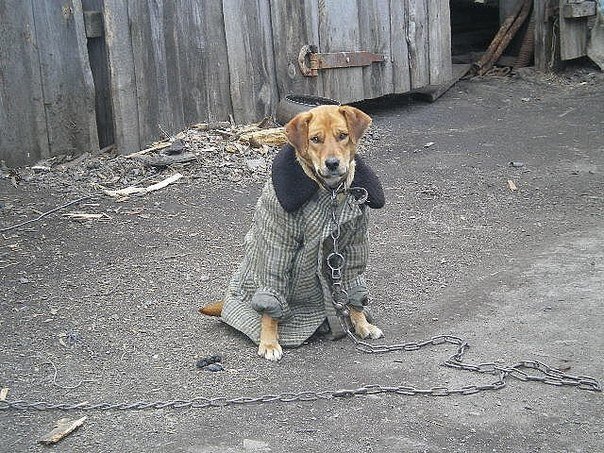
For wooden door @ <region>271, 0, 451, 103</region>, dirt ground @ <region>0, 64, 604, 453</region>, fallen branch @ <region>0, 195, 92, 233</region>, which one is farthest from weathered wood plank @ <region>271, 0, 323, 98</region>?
fallen branch @ <region>0, 195, 92, 233</region>

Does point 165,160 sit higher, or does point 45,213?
point 165,160

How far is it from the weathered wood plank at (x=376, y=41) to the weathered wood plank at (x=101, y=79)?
9.70ft

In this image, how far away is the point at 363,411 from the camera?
3.69 metres

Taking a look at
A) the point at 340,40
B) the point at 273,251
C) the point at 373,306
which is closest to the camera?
the point at 273,251

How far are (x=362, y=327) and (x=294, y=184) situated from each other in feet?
2.76

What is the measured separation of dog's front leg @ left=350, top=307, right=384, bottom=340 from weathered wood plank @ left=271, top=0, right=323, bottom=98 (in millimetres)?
4475

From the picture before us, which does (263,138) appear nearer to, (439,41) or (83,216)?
(83,216)

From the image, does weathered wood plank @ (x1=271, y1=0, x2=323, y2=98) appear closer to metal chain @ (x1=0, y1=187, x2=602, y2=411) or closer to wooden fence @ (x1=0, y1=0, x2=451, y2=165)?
wooden fence @ (x1=0, y1=0, x2=451, y2=165)

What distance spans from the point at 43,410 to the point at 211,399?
0.70 metres

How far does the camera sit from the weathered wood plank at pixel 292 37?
859cm

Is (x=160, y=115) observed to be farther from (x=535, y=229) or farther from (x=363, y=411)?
(x=363, y=411)

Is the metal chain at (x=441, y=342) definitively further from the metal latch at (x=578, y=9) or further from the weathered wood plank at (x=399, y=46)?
the metal latch at (x=578, y=9)

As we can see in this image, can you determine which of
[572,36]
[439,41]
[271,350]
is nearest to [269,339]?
[271,350]

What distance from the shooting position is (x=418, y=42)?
9.98m
